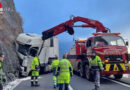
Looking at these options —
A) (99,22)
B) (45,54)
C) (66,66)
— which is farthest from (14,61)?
(66,66)

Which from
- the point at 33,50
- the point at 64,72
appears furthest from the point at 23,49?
the point at 64,72

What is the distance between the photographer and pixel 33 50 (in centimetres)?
2352

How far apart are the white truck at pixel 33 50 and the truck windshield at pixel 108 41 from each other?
814 centimetres

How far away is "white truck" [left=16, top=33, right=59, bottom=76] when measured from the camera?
22344 mm

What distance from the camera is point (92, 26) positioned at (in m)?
21.8

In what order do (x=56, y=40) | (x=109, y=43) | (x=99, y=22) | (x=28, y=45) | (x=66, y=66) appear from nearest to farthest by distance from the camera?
1. (x=66, y=66)
2. (x=109, y=43)
3. (x=99, y=22)
4. (x=28, y=45)
5. (x=56, y=40)

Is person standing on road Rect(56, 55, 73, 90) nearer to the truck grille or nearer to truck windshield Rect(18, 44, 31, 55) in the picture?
the truck grille

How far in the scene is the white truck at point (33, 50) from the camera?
22.3 m

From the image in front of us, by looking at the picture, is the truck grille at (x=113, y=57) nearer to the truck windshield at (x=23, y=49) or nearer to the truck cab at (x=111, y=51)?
the truck cab at (x=111, y=51)

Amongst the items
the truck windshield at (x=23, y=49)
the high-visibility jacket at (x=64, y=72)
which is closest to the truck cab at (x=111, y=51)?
the high-visibility jacket at (x=64, y=72)

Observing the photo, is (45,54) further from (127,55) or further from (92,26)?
(127,55)

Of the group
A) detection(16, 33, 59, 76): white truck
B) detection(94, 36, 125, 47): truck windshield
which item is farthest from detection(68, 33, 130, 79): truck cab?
detection(16, 33, 59, 76): white truck

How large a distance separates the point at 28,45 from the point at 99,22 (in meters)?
6.99

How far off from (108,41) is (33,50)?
9519 millimetres
